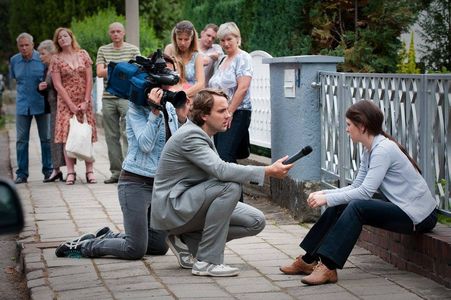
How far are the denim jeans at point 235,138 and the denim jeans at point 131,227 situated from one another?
2628 millimetres

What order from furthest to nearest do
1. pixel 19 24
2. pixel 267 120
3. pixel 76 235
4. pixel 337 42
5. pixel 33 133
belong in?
pixel 19 24
pixel 33 133
pixel 337 42
pixel 267 120
pixel 76 235

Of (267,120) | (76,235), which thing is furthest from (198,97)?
(267,120)

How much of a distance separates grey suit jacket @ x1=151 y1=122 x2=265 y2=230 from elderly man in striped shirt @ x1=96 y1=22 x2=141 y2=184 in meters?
6.00

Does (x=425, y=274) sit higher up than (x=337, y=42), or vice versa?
(x=337, y=42)

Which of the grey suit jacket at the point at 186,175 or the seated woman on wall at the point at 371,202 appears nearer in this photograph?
the seated woman on wall at the point at 371,202

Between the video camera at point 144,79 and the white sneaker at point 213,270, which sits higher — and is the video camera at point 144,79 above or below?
above

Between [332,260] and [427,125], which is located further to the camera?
[427,125]

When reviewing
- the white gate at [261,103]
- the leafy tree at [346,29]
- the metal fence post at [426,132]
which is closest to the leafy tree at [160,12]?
the leafy tree at [346,29]

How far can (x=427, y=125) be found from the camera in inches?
312

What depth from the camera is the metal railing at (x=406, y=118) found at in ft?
25.3

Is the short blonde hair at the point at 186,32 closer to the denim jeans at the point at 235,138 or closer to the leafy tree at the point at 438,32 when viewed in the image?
the denim jeans at the point at 235,138

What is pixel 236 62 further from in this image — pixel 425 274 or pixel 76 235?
pixel 425 274

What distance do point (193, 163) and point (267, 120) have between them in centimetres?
527

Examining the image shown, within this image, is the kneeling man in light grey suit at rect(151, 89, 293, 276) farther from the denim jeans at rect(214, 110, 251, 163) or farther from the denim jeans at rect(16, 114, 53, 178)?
the denim jeans at rect(16, 114, 53, 178)
